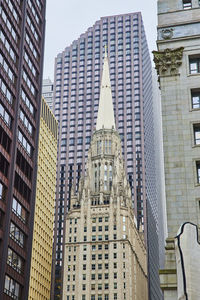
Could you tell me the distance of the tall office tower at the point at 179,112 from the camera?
39.0 m

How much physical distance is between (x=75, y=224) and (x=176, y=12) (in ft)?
482

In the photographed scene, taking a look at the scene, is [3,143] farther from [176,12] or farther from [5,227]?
[176,12]

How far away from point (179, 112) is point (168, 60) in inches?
218

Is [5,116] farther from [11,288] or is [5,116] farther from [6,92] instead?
[11,288]

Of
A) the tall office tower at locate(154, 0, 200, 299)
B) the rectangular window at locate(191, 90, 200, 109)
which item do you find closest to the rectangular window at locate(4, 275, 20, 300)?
the tall office tower at locate(154, 0, 200, 299)

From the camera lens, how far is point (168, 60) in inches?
1823

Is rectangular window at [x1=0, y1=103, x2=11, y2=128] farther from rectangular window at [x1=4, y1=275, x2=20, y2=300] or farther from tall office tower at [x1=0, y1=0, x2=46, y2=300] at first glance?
rectangular window at [x1=4, y1=275, x2=20, y2=300]

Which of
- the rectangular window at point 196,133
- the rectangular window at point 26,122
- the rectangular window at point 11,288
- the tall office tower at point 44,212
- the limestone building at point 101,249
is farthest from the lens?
the limestone building at point 101,249

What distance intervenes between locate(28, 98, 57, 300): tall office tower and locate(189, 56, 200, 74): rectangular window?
401 feet

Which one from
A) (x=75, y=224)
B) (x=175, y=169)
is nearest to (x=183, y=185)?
(x=175, y=169)

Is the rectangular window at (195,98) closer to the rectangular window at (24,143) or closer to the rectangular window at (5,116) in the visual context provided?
the rectangular window at (5,116)

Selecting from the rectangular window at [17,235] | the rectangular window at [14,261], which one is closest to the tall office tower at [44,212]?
the rectangular window at [17,235]

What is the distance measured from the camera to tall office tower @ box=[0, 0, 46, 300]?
75438 millimetres

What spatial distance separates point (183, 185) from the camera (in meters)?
40.4
